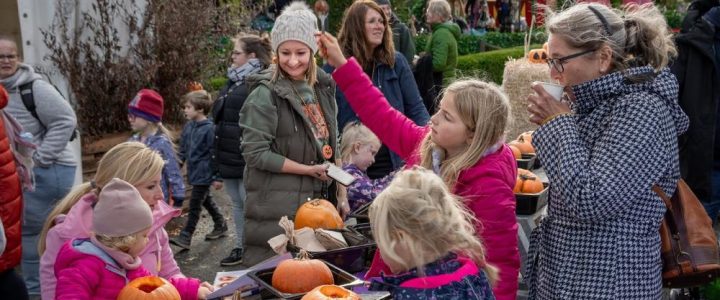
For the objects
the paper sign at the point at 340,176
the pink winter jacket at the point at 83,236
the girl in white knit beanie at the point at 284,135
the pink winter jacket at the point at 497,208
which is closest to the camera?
the pink winter jacket at the point at 497,208

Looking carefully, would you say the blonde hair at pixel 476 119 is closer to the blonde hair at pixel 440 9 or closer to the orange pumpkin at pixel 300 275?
the orange pumpkin at pixel 300 275

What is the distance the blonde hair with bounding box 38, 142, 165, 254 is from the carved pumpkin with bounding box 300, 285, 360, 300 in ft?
3.29

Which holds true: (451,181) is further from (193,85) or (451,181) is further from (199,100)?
(193,85)

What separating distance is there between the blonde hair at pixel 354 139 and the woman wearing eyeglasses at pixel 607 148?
1.79 metres

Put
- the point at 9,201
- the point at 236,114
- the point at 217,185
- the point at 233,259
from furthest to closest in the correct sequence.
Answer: the point at 217,185 < the point at 233,259 < the point at 236,114 < the point at 9,201

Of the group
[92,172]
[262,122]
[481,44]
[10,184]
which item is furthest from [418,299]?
[481,44]

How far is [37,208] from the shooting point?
17.7 ft

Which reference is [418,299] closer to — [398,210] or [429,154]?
[398,210]

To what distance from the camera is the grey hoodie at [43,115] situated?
524 centimetres

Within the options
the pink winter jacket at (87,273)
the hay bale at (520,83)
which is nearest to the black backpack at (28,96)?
the pink winter jacket at (87,273)

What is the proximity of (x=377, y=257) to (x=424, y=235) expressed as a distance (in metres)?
0.58

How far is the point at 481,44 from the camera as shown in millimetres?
20969

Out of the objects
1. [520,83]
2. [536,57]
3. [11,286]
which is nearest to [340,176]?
[11,286]

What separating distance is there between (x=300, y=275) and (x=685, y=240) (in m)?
1.32
